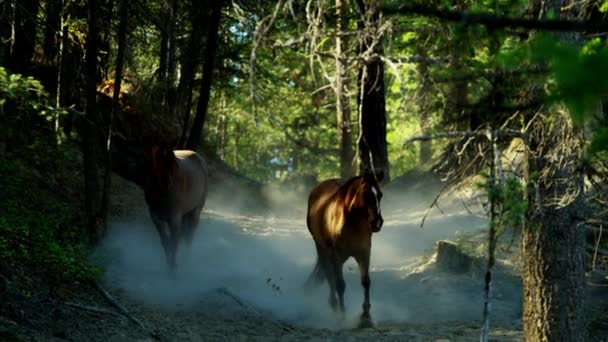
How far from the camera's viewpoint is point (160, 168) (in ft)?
44.7

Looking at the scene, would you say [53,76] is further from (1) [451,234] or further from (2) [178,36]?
(1) [451,234]

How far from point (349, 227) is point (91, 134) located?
17.1 feet

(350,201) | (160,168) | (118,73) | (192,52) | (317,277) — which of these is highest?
(192,52)

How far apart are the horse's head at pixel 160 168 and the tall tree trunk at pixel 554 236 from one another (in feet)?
24.9

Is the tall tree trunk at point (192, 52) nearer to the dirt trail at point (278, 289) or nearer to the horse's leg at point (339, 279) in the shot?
the dirt trail at point (278, 289)

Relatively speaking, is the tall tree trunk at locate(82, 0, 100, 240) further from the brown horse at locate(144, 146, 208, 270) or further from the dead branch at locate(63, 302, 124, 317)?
the dead branch at locate(63, 302, 124, 317)

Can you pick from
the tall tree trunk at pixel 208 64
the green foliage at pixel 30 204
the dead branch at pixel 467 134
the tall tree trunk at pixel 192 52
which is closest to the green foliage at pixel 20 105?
the green foliage at pixel 30 204

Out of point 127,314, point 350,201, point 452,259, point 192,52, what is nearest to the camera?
point 127,314

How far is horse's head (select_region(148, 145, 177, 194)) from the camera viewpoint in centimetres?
1358

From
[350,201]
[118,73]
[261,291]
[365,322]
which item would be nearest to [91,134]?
[118,73]

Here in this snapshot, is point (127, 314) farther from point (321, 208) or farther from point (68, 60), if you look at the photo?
point (68, 60)

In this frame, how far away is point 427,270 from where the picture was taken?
47.7ft

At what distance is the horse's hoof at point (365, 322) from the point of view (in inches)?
437

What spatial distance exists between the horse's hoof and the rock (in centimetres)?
343
